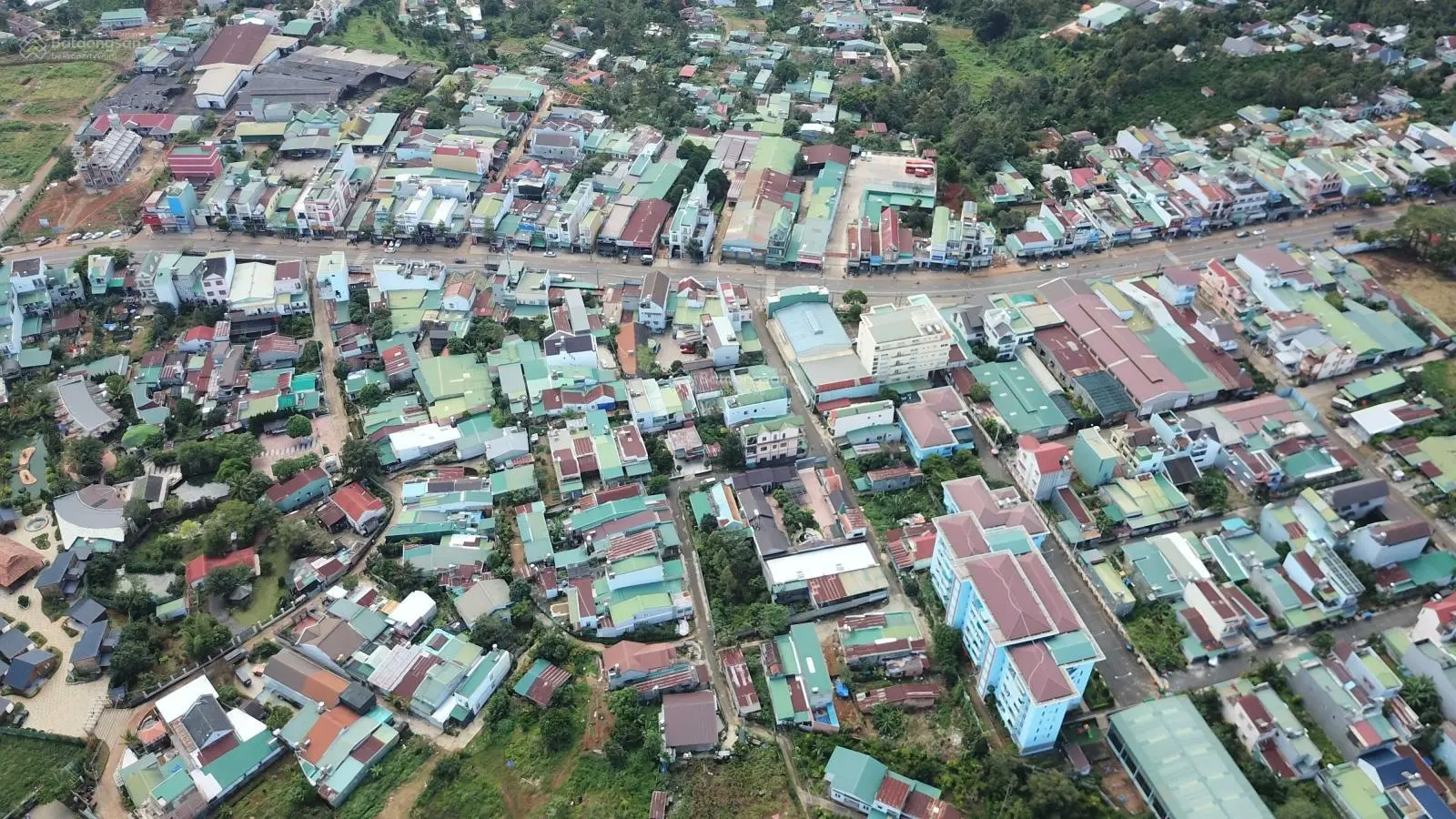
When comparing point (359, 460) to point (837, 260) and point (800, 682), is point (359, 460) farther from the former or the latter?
point (837, 260)

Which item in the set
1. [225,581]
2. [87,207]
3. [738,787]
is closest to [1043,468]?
[738,787]

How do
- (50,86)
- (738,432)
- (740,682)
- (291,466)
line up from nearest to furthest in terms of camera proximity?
(740,682)
(291,466)
(738,432)
(50,86)

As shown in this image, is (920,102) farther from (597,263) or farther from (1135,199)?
(597,263)

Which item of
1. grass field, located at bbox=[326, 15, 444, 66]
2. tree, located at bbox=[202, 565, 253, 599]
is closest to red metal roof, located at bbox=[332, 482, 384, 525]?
tree, located at bbox=[202, 565, 253, 599]

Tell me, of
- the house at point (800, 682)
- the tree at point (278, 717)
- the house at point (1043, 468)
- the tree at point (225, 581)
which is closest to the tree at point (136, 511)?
the tree at point (225, 581)

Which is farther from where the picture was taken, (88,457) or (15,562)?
(88,457)

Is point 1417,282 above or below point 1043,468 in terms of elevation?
above
